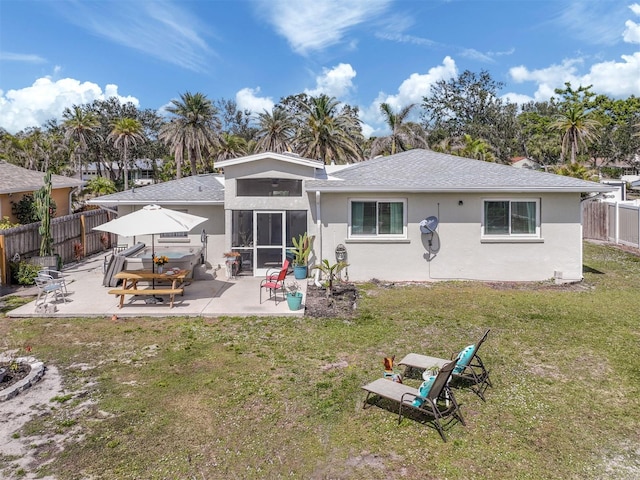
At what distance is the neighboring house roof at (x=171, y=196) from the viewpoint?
1567cm

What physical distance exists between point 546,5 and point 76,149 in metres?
48.8

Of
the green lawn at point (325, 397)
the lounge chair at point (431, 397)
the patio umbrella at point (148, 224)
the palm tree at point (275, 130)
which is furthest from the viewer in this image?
the palm tree at point (275, 130)

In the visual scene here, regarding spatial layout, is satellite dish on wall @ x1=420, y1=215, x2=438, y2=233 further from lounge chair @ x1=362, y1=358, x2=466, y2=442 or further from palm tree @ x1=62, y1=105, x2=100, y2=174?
palm tree @ x1=62, y1=105, x2=100, y2=174

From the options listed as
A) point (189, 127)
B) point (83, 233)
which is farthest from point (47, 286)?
point (189, 127)

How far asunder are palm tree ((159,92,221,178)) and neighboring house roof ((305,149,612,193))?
3001cm

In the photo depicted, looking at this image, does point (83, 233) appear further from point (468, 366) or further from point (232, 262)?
point (468, 366)

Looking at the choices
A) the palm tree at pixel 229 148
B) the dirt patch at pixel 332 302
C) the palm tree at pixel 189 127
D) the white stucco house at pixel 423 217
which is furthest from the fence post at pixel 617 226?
the palm tree at pixel 229 148

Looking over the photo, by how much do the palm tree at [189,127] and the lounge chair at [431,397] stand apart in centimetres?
3933

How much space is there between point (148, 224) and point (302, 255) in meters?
5.05

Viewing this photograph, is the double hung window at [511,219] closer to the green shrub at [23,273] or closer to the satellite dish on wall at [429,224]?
the satellite dish on wall at [429,224]

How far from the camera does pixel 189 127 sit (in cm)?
4238

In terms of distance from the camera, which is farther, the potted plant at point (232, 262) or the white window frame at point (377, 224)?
the potted plant at point (232, 262)

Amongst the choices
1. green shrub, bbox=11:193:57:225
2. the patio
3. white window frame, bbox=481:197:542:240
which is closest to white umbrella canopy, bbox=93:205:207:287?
the patio

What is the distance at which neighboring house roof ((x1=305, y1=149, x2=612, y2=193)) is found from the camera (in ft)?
44.1
